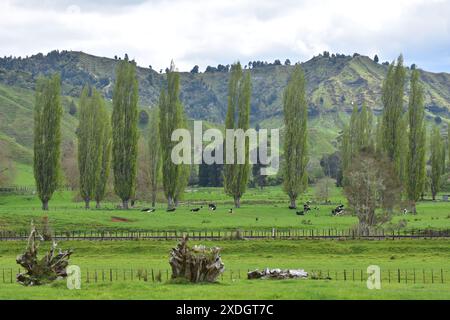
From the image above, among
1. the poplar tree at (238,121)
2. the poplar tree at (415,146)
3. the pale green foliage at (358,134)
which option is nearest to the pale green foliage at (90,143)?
the poplar tree at (238,121)

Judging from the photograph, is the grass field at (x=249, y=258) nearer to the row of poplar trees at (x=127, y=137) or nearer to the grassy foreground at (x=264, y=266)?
the grassy foreground at (x=264, y=266)

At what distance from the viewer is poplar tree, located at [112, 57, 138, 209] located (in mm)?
96688

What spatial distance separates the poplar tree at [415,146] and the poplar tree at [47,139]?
51.9 m

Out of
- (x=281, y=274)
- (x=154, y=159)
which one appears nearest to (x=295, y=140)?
(x=154, y=159)

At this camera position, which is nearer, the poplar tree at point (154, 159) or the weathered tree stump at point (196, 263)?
the weathered tree stump at point (196, 263)

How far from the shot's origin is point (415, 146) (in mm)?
99750

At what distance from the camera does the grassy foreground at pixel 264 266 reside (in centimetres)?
3050

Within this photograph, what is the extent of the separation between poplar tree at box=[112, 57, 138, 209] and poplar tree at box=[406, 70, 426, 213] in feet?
135

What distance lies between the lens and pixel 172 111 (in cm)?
10156

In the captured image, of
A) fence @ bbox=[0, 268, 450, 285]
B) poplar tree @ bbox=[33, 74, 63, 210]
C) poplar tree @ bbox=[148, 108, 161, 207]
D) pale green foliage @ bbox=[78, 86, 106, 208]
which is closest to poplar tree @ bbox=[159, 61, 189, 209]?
poplar tree @ bbox=[148, 108, 161, 207]

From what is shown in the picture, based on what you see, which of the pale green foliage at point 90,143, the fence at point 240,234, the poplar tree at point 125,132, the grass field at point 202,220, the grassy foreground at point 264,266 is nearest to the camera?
the grassy foreground at point 264,266

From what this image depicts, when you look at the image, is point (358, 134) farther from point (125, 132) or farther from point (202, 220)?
point (202, 220)
